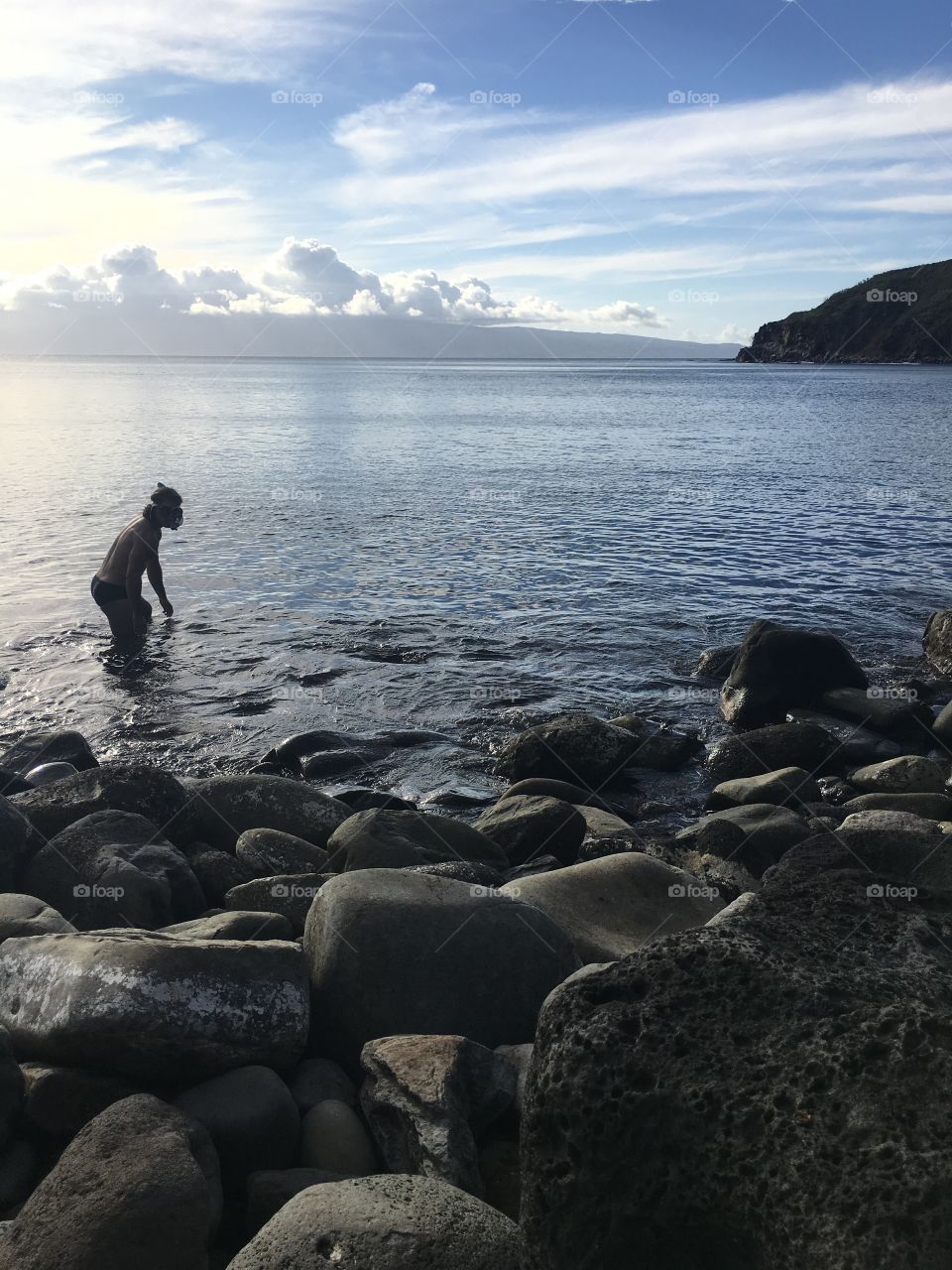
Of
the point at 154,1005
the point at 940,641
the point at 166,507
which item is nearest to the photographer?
the point at 154,1005

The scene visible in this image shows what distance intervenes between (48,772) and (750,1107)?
30.9 ft

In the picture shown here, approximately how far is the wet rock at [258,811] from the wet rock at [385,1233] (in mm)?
5350

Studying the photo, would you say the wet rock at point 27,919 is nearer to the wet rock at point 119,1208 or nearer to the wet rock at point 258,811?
the wet rock at point 119,1208

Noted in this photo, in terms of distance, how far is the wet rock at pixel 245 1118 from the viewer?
15.6 ft

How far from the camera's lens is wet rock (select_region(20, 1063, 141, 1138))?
16.1 feet

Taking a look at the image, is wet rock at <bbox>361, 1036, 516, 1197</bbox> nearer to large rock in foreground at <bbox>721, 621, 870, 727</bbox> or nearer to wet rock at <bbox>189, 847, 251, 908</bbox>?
wet rock at <bbox>189, 847, 251, 908</bbox>

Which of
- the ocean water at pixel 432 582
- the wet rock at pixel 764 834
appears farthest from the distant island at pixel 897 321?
the wet rock at pixel 764 834

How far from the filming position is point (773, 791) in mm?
11305

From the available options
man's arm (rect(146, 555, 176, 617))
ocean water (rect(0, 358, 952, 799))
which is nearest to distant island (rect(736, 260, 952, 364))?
ocean water (rect(0, 358, 952, 799))

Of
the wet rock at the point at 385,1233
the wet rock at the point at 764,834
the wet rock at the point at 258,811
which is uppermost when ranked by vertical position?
the wet rock at the point at 385,1233

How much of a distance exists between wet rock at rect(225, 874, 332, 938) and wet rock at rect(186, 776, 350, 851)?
1789 mm

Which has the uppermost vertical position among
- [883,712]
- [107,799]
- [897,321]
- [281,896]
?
[897,321]

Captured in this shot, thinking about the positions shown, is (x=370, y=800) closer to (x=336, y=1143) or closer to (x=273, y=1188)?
(x=336, y=1143)

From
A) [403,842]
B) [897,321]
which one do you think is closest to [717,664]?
[403,842]
